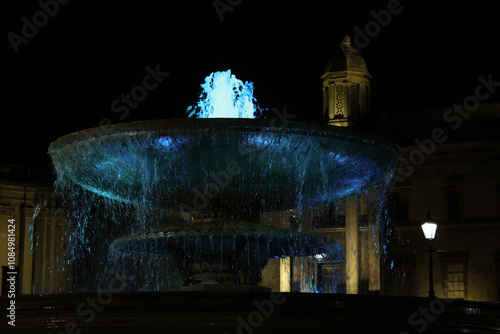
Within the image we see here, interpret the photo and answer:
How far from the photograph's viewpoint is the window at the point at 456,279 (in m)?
38.9

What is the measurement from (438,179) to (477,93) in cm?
498

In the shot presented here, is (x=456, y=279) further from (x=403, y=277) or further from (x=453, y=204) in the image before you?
(x=453, y=204)

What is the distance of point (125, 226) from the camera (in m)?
38.3

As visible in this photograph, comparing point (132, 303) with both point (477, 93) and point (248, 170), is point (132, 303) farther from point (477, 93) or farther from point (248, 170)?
point (477, 93)

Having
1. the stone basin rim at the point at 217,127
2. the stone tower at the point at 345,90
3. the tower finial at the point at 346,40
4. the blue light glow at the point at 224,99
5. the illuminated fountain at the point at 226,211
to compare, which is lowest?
the illuminated fountain at the point at 226,211

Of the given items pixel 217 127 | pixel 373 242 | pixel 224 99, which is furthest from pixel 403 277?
pixel 217 127

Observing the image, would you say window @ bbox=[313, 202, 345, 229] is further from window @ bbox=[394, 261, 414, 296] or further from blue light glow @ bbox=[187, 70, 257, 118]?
blue light glow @ bbox=[187, 70, 257, 118]

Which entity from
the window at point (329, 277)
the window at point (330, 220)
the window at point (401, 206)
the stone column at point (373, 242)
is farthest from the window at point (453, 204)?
the window at point (329, 277)

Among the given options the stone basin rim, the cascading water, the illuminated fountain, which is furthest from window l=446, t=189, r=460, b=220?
the stone basin rim

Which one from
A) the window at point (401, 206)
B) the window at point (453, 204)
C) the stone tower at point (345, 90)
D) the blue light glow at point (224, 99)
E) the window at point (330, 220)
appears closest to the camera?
the blue light glow at point (224, 99)

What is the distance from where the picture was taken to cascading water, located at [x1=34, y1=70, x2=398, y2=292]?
39.2 feet

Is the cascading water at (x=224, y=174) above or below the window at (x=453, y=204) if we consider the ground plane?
below

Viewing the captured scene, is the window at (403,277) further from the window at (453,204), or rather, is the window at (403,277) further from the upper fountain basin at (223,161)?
the upper fountain basin at (223,161)

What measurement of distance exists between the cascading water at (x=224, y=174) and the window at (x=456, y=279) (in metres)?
25.1
